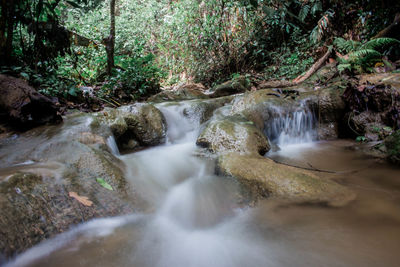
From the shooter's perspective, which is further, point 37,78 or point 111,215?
point 37,78

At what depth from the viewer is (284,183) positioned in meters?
2.08

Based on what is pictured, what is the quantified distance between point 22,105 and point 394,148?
186 inches

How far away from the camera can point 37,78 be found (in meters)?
4.31

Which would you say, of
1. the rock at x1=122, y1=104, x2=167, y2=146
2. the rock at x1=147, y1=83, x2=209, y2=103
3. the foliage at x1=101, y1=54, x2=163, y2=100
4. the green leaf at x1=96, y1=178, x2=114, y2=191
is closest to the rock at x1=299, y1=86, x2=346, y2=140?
the rock at x1=122, y1=104, x2=167, y2=146

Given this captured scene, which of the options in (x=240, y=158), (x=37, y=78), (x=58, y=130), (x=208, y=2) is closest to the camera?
(x=240, y=158)

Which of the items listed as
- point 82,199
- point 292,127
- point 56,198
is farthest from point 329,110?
point 56,198

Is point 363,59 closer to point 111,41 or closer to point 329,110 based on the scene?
point 329,110

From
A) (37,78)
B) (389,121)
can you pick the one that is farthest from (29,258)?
(389,121)

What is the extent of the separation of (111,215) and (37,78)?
157 inches

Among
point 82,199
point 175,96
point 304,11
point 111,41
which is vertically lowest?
point 82,199

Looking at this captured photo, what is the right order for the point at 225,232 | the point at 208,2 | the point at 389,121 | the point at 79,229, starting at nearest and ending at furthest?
the point at 79,229 < the point at 225,232 < the point at 389,121 < the point at 208,2

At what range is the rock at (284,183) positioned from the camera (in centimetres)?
189

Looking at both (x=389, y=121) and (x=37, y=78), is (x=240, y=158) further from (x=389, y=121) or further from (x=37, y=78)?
(x=37, y=78)

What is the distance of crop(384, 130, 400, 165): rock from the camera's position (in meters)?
2.53
